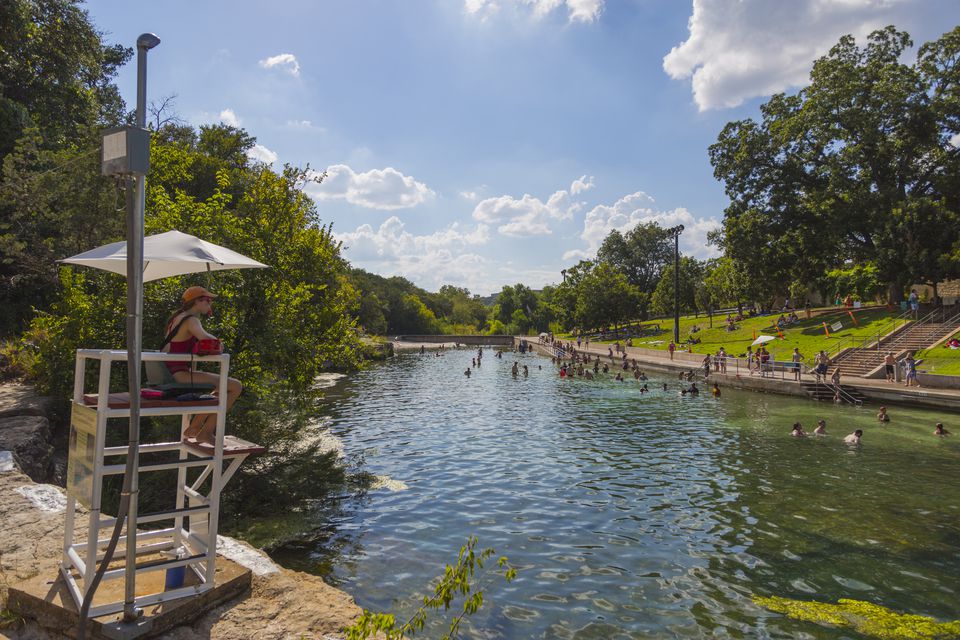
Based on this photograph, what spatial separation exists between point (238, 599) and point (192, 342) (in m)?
2.18

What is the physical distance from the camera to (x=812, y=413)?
23.9m

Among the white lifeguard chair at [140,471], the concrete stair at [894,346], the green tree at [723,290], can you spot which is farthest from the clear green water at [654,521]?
the green tree at [723,290]

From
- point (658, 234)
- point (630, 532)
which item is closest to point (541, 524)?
point (630, 532)

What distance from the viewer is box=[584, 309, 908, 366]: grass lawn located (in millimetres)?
37869

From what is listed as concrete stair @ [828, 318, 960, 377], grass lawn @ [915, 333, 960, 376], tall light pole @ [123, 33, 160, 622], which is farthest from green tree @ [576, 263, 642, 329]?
tall light pole @ [123, 33, 160, 622]

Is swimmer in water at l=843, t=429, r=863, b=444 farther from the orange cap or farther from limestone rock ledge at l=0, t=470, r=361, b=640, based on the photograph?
the orange cap

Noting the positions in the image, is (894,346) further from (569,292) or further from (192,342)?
(569,292)

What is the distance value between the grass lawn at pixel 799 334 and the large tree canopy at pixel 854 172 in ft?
12.9

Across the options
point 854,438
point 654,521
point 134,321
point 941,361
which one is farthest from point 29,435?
point 941,361

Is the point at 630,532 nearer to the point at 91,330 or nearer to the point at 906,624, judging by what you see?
the point at 906,624

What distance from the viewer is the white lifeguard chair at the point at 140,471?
3.76 metres

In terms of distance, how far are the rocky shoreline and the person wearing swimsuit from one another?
136 cm

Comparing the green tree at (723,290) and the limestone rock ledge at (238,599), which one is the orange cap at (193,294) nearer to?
the limestone rock ledge at (238,599)

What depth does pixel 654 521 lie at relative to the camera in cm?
1133
